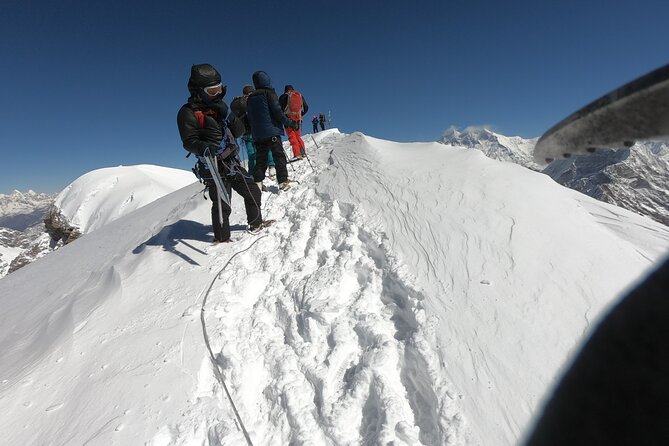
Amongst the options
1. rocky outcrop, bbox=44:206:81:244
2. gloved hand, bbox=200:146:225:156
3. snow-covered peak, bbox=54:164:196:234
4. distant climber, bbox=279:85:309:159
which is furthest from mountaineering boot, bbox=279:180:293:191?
rocky outcrop, bbox=44:206:81:244

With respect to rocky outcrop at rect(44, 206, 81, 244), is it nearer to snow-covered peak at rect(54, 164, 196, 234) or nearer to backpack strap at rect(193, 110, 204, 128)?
snow-covered peak at rect(54, 164, 196, 234)

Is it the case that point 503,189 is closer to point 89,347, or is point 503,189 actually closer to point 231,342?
point 231,342

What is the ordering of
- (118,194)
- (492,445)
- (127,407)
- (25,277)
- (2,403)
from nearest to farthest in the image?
1. (492,445)
2. (127,407)
3. (2,403)
4. (25,277)
5. (118,194)

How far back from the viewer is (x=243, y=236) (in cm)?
583

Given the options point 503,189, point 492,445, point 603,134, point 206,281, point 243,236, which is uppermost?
point 603,134

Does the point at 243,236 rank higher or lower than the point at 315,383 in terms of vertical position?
higher

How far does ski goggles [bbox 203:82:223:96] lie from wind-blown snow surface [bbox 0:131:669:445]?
7.90 feet

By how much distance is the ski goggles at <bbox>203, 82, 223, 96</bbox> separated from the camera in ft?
16.0

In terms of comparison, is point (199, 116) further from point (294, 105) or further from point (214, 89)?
point (294, 105)

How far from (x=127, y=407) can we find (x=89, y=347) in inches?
48.9

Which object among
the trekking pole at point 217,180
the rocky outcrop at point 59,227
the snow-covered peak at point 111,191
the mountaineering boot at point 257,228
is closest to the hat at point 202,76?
the trekking pole at point 217,180

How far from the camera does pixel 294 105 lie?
9.23m

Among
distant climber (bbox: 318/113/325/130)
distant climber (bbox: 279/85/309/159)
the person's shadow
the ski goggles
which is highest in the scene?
distant climber (bbox: 318/113/325/130)

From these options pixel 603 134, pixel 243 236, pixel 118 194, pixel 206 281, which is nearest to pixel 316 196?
pixel 243 236
